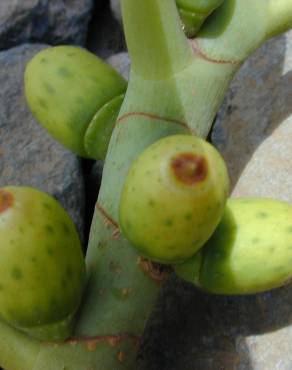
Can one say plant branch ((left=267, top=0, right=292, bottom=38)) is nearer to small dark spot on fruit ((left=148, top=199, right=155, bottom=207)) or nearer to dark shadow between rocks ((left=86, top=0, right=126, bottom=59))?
small dark spot on fruit ((left=148, top=199, right=155, bottom=207))

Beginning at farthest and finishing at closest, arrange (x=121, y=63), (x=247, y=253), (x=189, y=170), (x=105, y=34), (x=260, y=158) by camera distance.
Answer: (x=105, y=34) → (x=121, y=63) → (x=260, y=158) → (x=247, y=253) → (x=189, y=170)

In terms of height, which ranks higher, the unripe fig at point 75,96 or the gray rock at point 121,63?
the unripe fig at point 75,96

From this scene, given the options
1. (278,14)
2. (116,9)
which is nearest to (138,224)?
(278,14)

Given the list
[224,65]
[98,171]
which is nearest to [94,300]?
[224,65]

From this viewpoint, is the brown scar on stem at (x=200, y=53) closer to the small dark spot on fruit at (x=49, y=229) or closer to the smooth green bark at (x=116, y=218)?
the smooth green bark at (x=116, y=218)

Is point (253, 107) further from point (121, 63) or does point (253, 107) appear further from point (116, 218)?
point (116, 218)

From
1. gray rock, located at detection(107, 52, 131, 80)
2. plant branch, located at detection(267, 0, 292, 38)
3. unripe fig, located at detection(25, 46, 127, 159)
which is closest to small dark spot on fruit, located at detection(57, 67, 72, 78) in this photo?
unripe fig, located at detection(25, 46, 127, 159)

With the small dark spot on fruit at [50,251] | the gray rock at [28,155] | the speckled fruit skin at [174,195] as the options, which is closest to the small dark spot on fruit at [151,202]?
the speckled fruit skin at [174,195]
